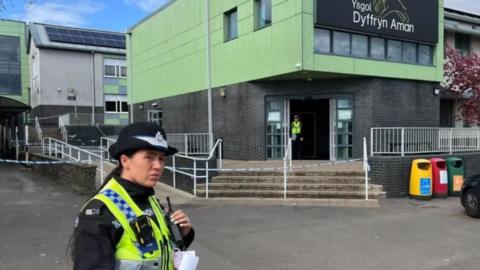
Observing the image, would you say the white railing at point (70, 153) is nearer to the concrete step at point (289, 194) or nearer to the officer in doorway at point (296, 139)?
the concrete step at point (289, 194)

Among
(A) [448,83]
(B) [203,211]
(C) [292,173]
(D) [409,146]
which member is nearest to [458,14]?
(A) [448,83]

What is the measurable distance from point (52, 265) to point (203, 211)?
450 centimetres

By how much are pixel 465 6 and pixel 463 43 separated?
279 cm

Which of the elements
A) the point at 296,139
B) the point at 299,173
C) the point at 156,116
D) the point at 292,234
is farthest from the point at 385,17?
the point at 156,116

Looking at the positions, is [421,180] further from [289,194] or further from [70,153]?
[70,153]

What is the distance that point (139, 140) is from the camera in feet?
6.56

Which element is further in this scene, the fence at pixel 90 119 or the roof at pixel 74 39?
the roof at pixel 74 39

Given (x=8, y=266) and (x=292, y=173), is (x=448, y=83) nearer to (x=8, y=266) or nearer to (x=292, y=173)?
(x=292, y=173)

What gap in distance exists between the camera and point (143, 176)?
2.02 m

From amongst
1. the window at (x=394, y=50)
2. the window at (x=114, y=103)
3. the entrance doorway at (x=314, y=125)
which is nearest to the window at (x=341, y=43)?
the window at (x=394, y=50)

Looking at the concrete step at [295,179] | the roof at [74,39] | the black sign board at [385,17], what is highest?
the roof at [74,39]

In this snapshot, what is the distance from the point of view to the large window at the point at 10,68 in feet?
151

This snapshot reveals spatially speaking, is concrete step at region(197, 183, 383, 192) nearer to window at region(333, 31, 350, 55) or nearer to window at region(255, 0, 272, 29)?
window at region(333, 31, 350, 55)

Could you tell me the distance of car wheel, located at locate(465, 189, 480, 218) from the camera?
9391 mm
